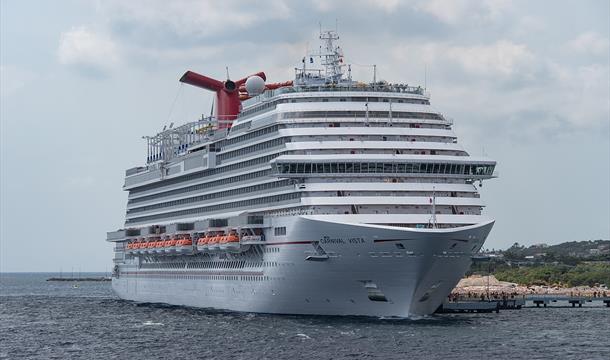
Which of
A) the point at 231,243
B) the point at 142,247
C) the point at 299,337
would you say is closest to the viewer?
the point at 299,337

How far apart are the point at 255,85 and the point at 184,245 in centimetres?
1420

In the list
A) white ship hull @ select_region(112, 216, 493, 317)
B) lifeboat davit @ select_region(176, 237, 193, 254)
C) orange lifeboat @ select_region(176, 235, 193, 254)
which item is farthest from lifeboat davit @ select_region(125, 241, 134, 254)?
white ship hull @ select_region(112, 216, 493, 317)

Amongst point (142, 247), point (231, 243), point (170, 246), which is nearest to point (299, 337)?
point (231, 243)

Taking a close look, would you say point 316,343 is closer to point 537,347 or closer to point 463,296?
point 537,347

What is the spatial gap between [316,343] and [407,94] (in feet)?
76.4

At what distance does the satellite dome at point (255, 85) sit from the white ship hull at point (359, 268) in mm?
17662

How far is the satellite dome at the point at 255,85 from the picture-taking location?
90.8 meters

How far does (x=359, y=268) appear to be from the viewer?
69250 millimetres

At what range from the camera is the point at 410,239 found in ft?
220

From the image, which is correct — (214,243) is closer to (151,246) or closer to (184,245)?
(184,245)

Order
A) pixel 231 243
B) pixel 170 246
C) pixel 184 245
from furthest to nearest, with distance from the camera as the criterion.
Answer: pixel 170 246
pixel 184 245
pixel 231 243

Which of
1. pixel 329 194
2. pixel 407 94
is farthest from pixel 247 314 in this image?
pixel 407 94

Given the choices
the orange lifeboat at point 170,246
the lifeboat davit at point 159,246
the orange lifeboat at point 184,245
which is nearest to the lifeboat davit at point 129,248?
the lifeboat davit at point 159,246

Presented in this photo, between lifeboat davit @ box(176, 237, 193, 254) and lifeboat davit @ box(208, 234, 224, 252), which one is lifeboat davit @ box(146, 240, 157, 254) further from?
lifeboat davit @ box(208, 234, 224, 252)
